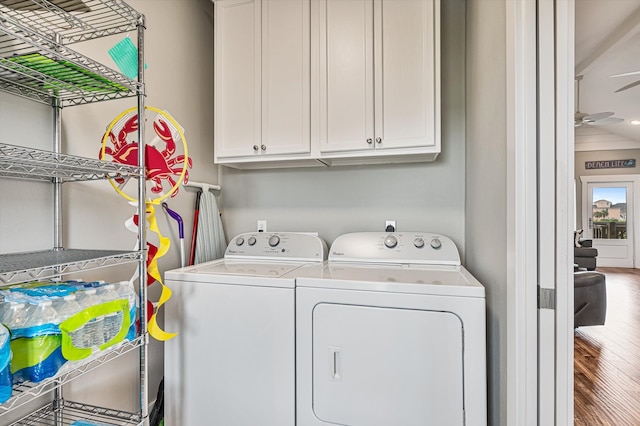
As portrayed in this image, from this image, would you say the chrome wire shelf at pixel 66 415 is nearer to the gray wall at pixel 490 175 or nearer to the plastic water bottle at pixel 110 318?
the plastic water bottle at pixel 110 318

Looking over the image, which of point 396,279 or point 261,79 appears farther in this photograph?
point 261,79

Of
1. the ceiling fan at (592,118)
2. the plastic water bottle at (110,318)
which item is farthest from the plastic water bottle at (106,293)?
the ceiling fan at (592,118)

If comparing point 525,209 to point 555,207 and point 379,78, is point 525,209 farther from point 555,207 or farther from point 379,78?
point 379,78

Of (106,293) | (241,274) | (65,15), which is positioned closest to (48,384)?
(106,293)

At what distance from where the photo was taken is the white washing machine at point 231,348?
1426mm

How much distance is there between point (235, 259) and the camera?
2049 millimetres

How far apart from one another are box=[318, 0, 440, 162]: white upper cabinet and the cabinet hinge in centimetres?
95

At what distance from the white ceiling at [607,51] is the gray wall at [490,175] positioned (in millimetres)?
1320

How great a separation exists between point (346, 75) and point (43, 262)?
5.30 ft

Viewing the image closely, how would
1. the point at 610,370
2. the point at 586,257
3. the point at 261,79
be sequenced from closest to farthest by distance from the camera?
the point at 261,79, the point at 610,370, the point at 586,257

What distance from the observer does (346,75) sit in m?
1.85

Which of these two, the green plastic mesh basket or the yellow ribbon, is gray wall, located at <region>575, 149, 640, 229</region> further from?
the green plastic mesh basket

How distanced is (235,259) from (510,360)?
5.03 feet

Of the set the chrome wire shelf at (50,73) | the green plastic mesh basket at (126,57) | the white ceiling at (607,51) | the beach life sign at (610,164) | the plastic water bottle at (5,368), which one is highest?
the white ceiling at (607,51)
